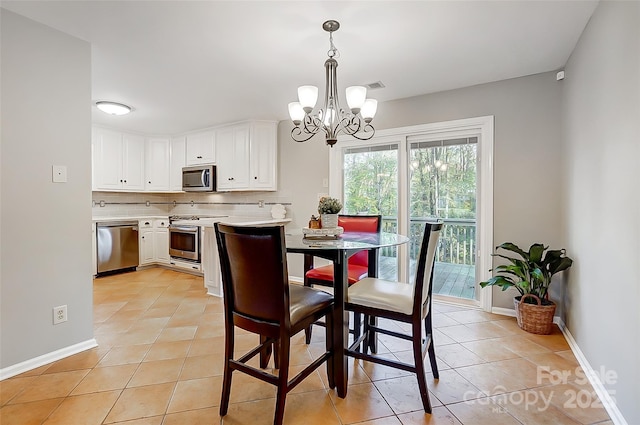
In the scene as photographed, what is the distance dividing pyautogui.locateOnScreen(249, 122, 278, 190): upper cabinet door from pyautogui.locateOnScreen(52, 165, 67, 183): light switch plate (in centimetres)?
236

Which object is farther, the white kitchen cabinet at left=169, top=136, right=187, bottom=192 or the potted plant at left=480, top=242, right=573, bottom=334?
the white kitchen cabinet at left=169, top=136, right=187, bottom=192

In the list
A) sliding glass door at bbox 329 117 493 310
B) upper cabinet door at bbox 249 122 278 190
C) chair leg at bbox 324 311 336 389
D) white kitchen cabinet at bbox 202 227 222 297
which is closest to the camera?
chair leg at bbox 324 311 336 389

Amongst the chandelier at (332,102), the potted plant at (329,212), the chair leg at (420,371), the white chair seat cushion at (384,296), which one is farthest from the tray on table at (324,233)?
the chair leg at (420,371)

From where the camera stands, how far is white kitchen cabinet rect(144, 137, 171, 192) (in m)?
5.21

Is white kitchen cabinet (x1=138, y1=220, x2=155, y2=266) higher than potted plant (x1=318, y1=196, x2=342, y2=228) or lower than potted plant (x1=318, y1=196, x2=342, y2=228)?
lower

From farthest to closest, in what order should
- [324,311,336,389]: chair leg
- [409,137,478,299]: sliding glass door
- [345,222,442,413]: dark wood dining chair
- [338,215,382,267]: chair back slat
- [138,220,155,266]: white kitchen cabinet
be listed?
1. [138,220,155,266]: white kitchen cabinet
2. [409,137,478,299]: sliding glass door
3. [338,215,382,267]: chair back slat
4. [324,311,336,389]: chair leg
5. [345,222,442,413]: dark wood dining chair

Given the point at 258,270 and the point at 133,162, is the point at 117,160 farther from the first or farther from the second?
the point at 258,270

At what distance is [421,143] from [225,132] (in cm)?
281

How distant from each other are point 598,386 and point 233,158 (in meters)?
4.35

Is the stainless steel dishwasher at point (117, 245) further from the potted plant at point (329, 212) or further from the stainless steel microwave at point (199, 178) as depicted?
the potted plant at point (329, 212)

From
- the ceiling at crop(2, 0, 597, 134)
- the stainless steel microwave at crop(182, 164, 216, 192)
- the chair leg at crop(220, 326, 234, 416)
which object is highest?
the ceiling at crop(2, 0, 597, 134)

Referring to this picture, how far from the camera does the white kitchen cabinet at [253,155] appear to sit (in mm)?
4277

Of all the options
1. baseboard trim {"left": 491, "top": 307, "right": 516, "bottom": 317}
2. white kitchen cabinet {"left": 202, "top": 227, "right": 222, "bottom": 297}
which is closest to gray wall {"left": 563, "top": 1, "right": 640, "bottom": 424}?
baseboard trim {"left": 491, "top": 307, "right": 516, "bottom": 317}

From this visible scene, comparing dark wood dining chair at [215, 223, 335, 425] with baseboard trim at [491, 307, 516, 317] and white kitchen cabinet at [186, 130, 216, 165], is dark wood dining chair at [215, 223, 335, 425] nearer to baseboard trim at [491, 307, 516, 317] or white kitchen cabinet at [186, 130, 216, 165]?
baseboard trim at [491, 307, 516, 317]
